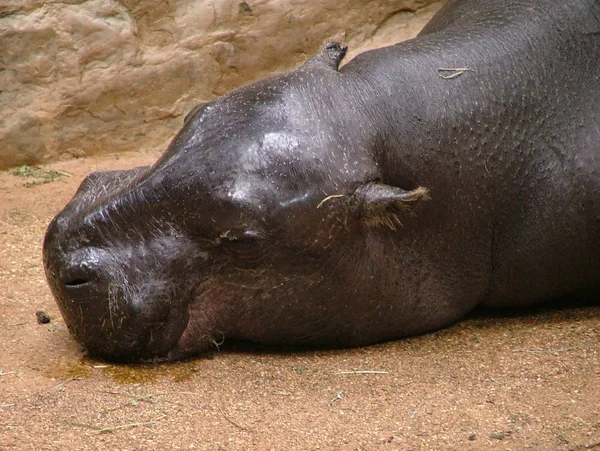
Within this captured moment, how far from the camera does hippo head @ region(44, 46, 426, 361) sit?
4.53m

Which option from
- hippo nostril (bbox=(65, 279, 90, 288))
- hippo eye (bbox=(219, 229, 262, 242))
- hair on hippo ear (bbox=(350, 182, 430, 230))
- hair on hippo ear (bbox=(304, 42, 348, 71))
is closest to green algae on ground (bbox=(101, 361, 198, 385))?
hippo nostril (bbox=(65, 279, 90, 288))

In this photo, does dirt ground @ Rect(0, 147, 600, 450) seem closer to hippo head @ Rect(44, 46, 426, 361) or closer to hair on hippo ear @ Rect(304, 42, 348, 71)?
hippo head @ Rect(44, 46, 426, 361)

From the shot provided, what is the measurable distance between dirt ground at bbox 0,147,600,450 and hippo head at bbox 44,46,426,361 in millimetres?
217

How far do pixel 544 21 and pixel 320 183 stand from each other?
1.81 m

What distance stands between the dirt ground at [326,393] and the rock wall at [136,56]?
8.01 feet

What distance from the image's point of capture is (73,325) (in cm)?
464

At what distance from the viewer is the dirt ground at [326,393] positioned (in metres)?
3.87

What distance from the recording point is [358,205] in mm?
4602

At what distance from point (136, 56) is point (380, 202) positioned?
3.80 meters

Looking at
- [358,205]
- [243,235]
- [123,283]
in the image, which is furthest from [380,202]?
[123,283]

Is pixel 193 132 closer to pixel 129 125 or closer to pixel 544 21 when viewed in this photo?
pixel 544 21

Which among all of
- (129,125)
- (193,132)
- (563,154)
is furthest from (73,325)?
(129,125)

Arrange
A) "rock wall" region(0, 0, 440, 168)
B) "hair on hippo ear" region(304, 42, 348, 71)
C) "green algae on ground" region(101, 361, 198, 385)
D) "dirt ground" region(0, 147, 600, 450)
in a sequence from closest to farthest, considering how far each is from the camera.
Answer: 1. "dirt ground" region(0, 147, 600, 450)
2. "green algae on ground" region(101, 361, 198, 385)
3. "hair on hippo ear" region(304, 42, 348, 71)
4. "rock wall" region(0, 0, 440, 168)

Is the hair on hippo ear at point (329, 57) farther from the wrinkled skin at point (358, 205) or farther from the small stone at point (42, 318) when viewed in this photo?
the small stone at point (42, 318)
